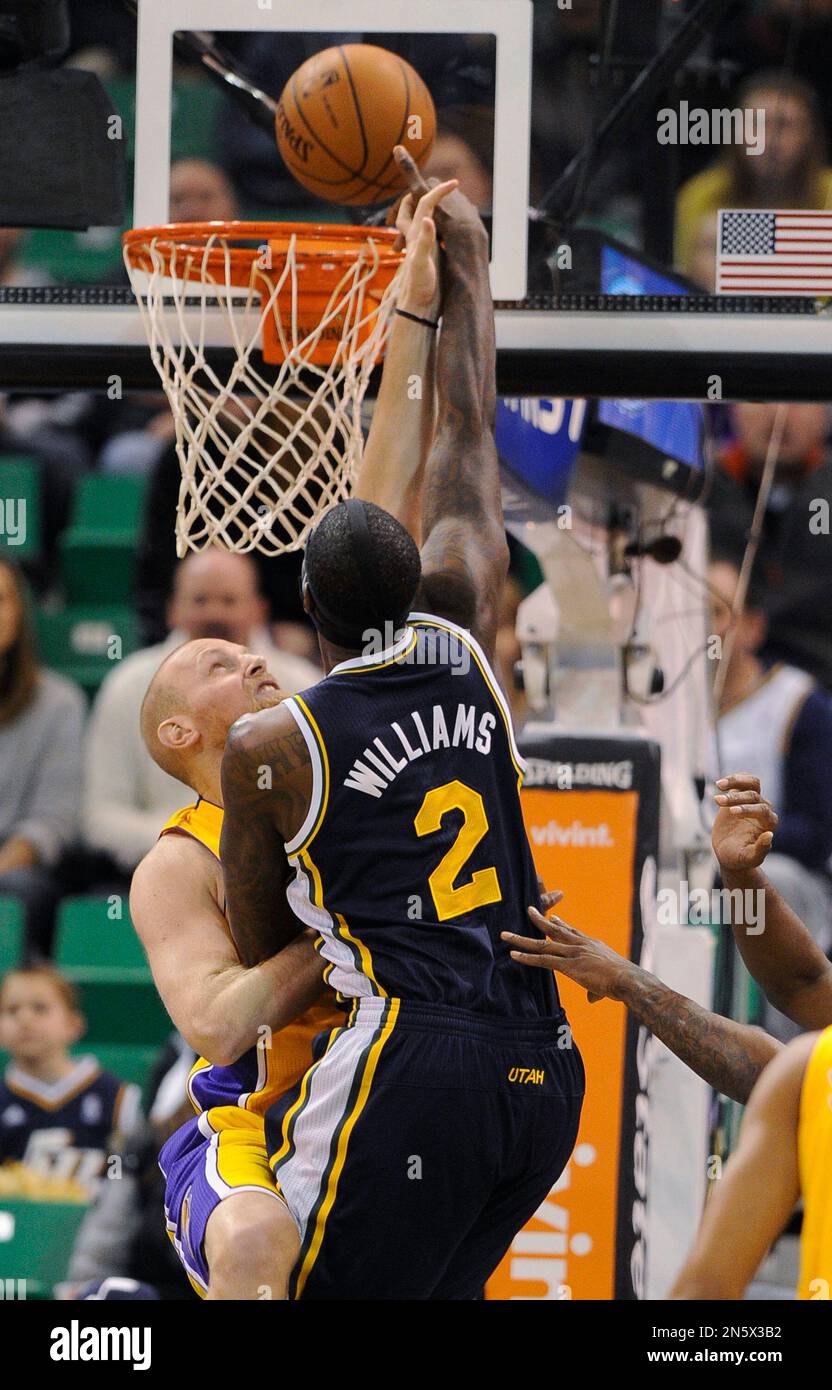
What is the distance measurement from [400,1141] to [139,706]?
3989 millimetres

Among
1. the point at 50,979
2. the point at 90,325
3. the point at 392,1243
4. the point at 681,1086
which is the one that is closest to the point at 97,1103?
the point at 50,979

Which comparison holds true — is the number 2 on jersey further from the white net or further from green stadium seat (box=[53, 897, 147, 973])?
green stadium seat (box=[53, 897, 147, 973])

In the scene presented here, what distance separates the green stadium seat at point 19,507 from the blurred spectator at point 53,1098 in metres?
2.44

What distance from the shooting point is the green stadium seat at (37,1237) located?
6.13 m

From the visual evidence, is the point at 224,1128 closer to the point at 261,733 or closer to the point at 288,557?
the point at 261,733

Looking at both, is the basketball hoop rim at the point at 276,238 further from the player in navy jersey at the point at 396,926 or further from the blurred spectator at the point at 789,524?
the blurred spectator at the point at 789,524

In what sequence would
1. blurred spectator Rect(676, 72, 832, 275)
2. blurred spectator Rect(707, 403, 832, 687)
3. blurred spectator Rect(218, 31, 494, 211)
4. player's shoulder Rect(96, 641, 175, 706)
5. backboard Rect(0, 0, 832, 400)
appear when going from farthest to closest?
1. blurred spectator Rect(707, 403, 832, 687)
2. player's shoulder Rect(96, 641, 175, 706)
3. blurred spectator Rect(676, 72, 832, 275)
4. blurred spectator Rect(218, 31, 494, 211)
5. backboard Rect(0, 0, 832, 400)

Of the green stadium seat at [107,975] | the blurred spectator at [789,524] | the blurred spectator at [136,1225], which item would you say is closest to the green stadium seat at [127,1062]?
the green stadium seat at [107,975]

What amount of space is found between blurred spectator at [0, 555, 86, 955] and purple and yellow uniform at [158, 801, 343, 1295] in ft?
12.6

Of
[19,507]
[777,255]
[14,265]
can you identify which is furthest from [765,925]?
[14,265]

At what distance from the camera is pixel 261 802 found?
3.17 meters

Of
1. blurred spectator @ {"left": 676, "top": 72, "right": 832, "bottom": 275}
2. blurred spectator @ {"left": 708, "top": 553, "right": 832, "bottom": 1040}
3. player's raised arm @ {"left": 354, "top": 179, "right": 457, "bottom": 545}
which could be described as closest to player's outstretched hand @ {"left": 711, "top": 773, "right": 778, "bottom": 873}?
player's raised arm @ {"left": 354, "top": 179, "right": 457, "bottom": 545}

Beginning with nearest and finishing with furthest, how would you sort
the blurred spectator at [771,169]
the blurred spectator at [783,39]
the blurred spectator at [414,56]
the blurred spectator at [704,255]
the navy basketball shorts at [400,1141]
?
the navy basketball shorts at [400,1141] → the blurred spectator at [414,56] → the blurred spectator at [704,255] → the blurred spectator at [771,169] → the blurred spectator at [783,39]

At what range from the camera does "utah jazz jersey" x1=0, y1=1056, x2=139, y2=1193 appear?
6320mm
